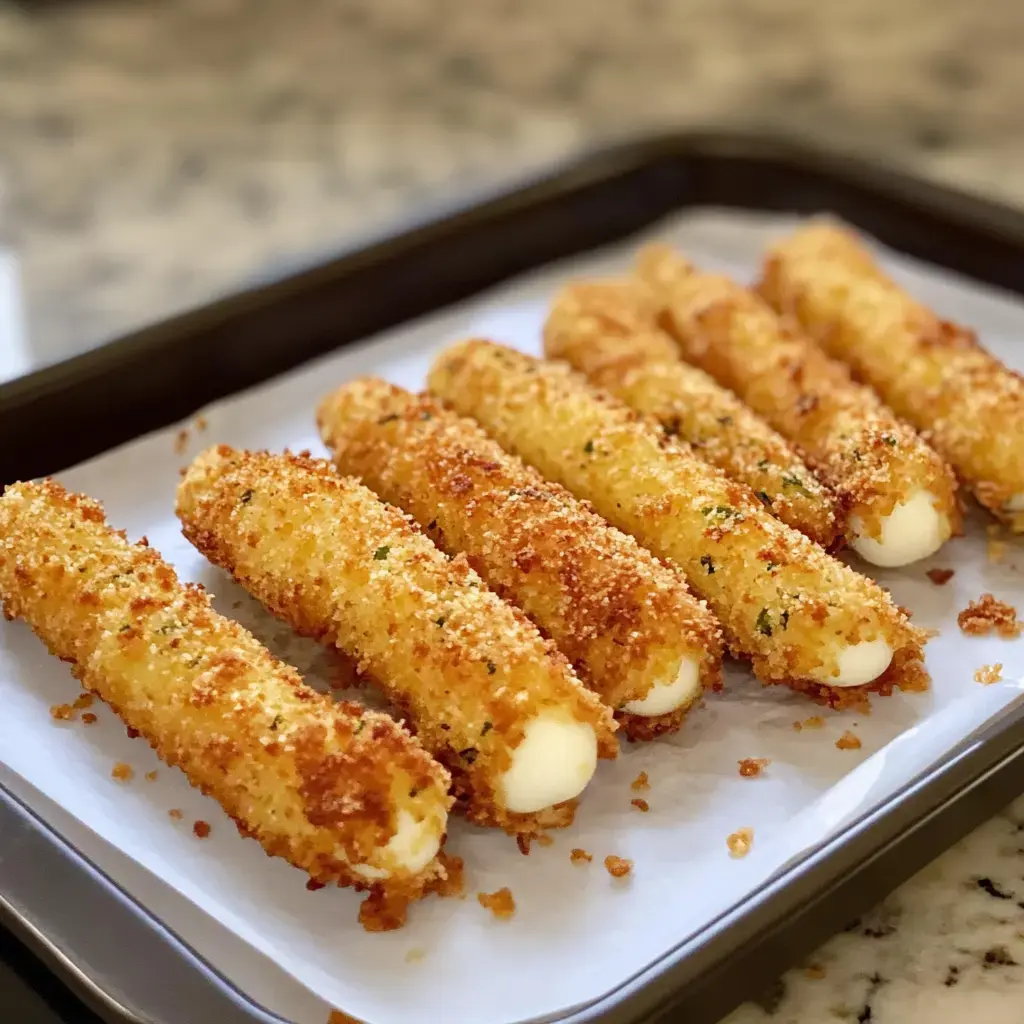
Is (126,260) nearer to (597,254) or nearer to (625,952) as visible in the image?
(597,254)

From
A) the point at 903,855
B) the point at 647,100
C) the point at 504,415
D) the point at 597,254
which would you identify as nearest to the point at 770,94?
the point at 647,100

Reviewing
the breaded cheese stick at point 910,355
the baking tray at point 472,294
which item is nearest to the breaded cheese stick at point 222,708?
the baking tray at point 472,294

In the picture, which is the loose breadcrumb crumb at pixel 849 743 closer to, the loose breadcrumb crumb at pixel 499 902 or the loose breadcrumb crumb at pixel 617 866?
the loose breadcrumb crumb at pixel 617 866

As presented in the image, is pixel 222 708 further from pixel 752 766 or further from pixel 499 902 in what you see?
pixel 752 766

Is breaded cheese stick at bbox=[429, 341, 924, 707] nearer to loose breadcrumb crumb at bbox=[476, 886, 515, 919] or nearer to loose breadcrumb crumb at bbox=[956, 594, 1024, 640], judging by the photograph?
loose breadcrumb crumb at bbox=[956, 594, 1024, 640]

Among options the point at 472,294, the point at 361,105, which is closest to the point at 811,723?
the point at 472,294
